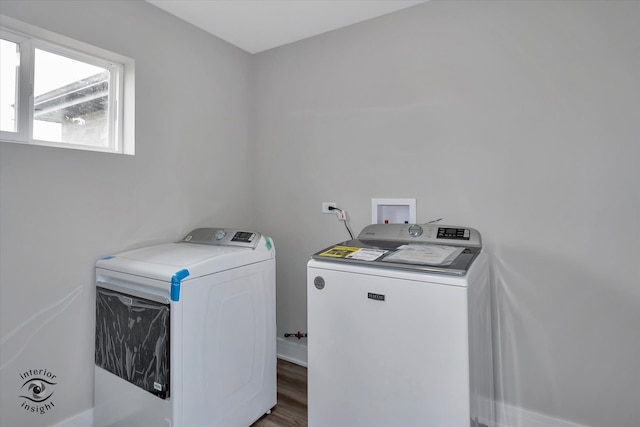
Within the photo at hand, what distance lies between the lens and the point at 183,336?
139cm

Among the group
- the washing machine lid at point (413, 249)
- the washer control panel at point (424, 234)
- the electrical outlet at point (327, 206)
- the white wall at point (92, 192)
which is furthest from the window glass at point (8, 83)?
the washer control panel at point (424, 234)

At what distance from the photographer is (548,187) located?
1.60 metres

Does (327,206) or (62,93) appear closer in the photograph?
(62,93)

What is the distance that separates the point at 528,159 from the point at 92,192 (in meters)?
2.24

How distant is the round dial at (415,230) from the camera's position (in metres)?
1.75

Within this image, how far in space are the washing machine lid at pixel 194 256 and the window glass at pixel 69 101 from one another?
0.69 m

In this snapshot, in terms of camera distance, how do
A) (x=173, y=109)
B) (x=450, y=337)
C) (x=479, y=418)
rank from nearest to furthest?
(x=450, y=337), (x=479, y=418), (x=173, y=109)

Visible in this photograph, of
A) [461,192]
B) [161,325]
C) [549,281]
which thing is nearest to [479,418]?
[549,281]

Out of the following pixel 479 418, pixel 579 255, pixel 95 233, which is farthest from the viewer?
pixel 95 233

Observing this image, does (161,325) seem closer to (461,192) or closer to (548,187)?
(461,192)

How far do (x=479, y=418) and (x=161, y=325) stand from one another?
135 centimetres

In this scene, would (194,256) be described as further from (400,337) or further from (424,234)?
(424,234)

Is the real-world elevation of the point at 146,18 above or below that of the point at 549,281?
above

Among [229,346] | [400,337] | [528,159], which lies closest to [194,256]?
[229,346]
